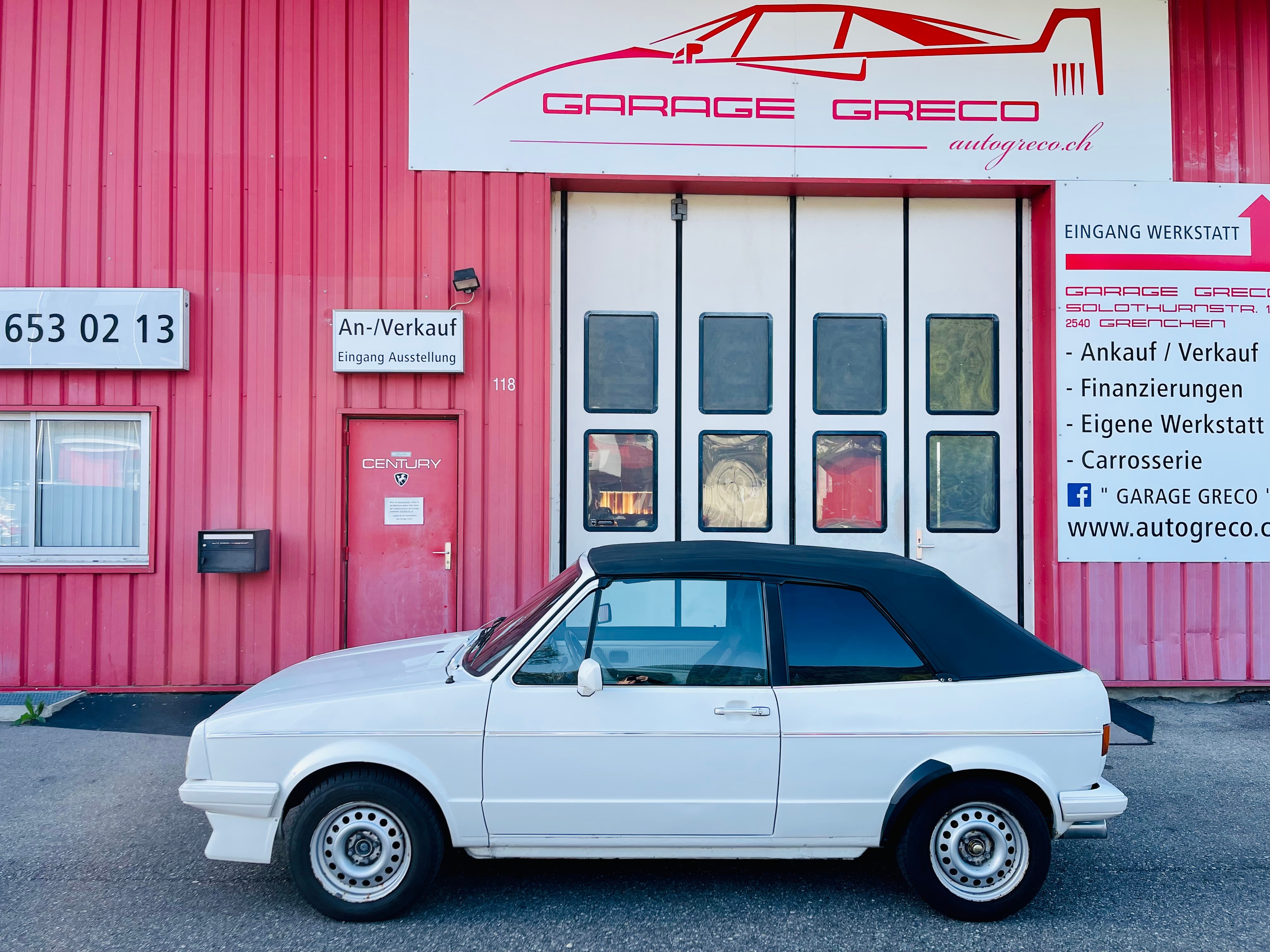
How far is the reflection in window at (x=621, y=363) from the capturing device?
7520 millimetres

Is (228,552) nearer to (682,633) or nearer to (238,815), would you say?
(238,815)

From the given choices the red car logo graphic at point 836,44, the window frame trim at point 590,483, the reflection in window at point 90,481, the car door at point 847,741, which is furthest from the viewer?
the window frame trim at point 590,483

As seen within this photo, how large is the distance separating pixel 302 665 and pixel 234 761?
3.31 feet

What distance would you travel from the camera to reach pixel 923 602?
12.0ft

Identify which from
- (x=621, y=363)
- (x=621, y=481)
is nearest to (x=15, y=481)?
(x=621, y=481)

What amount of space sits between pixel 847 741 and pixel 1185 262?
6376mm

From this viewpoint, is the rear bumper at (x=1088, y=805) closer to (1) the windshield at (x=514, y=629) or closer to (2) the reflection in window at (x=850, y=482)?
(1) the windshield at (x=514, y=629)

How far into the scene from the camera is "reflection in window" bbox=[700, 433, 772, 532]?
7527 millimetres

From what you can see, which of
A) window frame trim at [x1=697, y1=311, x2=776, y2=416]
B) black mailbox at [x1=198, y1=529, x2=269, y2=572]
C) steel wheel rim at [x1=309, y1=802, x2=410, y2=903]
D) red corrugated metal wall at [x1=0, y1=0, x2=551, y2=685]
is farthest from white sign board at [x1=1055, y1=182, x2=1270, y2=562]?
black mailbox at [x1=198, y1=529, x2=269, y2=572]

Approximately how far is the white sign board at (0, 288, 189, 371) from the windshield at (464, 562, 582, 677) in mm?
4547

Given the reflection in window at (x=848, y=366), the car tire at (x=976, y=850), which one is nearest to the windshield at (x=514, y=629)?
the car tire at (x=976, y=850)

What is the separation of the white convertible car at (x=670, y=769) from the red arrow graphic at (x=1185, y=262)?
516 centimetres

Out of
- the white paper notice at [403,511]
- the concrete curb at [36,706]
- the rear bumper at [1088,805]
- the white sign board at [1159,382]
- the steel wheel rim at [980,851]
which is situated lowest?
the concrete curb at [36,706]

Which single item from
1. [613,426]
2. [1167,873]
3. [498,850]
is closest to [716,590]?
[498,850]
